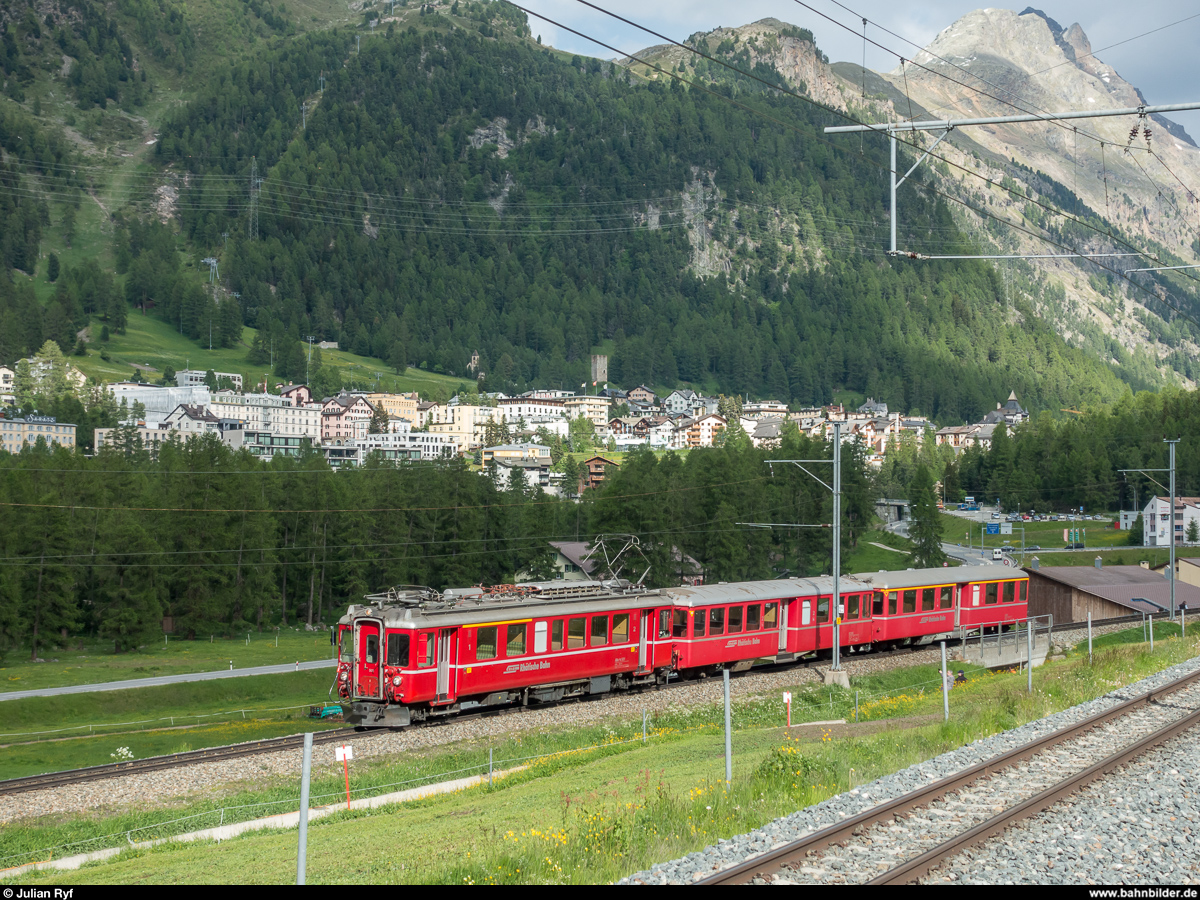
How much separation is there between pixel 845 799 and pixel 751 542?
249ft

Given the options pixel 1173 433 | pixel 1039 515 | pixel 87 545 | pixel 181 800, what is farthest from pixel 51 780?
pixel 1173 433

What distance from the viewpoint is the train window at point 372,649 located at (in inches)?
1149

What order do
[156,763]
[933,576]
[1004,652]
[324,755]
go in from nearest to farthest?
[324,755]
[156,763]
[1004,652]
[933,576]

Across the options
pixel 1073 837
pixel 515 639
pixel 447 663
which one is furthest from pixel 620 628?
pixel 1073 837

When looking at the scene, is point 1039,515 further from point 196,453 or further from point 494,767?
point 494,767

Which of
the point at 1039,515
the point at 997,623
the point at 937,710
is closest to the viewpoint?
the point at 937,710

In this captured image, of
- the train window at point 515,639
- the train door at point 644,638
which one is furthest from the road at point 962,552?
the train window at point 515,639

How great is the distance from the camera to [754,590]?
40.5 m

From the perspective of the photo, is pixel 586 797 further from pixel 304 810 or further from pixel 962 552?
pixel 962 552

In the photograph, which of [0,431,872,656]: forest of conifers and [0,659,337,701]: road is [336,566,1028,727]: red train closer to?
[0,659,337,701]: road

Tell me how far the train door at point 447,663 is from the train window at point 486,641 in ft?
2.43

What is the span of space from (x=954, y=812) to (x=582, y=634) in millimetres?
19679

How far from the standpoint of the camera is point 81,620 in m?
72.9

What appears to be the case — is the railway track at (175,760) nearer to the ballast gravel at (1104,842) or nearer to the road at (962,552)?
the ballast gravel at (1104,842)
